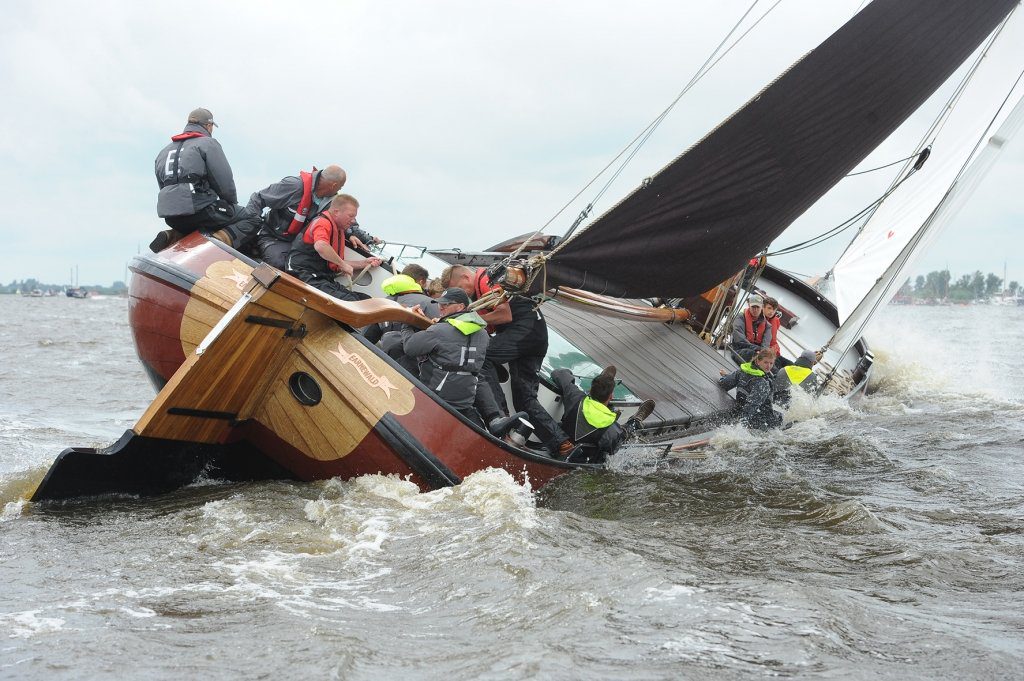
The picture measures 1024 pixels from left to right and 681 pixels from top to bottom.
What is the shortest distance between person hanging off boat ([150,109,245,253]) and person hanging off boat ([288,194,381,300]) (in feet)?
1.65

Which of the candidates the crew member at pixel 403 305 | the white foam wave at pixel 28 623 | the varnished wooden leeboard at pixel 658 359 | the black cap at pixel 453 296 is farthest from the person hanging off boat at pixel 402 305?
the white foam wave at pixel 28 623

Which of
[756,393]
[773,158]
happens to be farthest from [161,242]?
[756,393]

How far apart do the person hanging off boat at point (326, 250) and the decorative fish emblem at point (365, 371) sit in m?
1.01

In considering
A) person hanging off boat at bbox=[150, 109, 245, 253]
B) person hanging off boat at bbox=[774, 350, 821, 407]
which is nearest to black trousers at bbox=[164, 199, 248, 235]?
person hanging off boat at bbox=[150, 109, 245, 253]

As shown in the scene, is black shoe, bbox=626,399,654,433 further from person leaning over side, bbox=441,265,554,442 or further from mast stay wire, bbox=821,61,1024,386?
mast stay wire, bbox=821,61,1024,386

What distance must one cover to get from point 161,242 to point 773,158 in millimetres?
4554

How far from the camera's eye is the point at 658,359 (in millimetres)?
9859

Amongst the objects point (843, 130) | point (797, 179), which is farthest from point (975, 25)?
point (797, 179)

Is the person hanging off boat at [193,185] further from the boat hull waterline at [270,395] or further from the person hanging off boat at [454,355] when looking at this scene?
the person hanging off boat at [454,355]

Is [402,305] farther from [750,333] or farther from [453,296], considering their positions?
[750,333]

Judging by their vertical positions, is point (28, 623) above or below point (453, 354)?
below

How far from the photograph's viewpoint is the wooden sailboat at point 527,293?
5824 mm

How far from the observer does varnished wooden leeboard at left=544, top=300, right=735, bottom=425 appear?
9055 mm

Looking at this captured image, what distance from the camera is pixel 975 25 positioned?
8945mm
